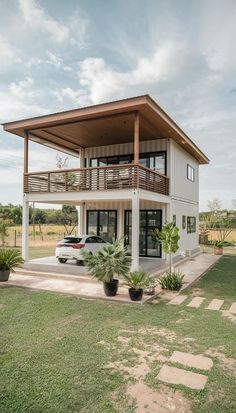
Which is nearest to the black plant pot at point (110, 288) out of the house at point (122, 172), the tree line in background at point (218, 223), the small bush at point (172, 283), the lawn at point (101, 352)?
the lawn at point (101, 352)

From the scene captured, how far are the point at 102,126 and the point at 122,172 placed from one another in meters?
2.38

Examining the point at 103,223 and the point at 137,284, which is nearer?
the point at 137,284

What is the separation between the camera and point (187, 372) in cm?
439

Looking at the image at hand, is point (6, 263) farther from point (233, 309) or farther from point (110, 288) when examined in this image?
point (233, 309)

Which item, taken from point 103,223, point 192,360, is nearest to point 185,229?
point 103,223

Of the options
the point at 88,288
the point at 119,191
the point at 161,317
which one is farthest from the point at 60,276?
the point at 161,317

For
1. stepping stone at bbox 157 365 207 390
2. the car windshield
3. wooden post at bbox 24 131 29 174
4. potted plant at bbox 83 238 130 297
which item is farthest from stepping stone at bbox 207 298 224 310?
wooden post at bbox 24 131 29 174

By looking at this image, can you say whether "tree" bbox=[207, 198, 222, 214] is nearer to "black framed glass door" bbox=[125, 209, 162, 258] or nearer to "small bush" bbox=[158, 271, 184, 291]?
"black framed glass door" bbox=[125, 209, 162, 258]

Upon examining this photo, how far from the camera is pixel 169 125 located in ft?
Result: 41.9

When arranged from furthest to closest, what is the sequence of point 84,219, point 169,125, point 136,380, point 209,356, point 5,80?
1. point 84,219
2. point 5,80
3. point 169,125
4. point 209,356
5. point 136,380

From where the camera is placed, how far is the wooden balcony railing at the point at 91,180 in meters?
12.2

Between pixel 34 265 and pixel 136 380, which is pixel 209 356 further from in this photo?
pixel 34 265

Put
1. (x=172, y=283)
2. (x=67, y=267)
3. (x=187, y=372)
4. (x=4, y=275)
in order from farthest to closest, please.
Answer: (x=67, y=267) < (x=4, y=275) < (x=172, y=283) < (x=187, y=372)

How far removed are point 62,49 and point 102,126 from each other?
3.89m
